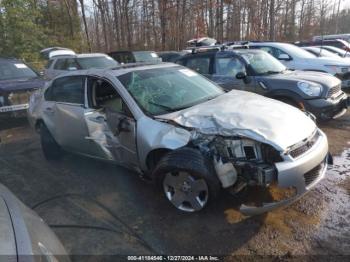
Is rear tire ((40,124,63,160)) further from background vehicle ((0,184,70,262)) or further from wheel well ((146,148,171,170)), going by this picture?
background vehicle ((0,184,70,262))

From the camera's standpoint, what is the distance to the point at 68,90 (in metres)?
5.23

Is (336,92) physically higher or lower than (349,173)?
higher

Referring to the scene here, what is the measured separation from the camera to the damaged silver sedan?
11.0 feet

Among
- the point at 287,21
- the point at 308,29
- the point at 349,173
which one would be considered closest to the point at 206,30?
the point at 287,21

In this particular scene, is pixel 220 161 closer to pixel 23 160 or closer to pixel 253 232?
pixel 253 232

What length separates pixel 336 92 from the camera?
674 cm

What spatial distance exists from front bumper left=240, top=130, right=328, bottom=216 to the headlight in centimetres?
305

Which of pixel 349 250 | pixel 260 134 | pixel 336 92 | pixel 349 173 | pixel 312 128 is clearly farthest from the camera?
pixel 336 92

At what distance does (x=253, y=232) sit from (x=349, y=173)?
2.01 m

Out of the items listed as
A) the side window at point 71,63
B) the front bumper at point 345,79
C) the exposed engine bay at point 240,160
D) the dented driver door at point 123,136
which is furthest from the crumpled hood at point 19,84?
the front bumper at point 345,79

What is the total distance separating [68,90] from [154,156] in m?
2.07

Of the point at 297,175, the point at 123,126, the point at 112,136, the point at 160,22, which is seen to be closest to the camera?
the point at 297,175

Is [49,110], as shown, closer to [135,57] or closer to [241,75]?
[241,75]

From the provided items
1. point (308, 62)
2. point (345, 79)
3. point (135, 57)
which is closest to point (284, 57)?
point (308, 62)
